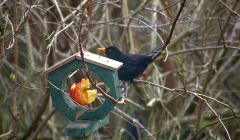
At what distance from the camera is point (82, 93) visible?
7.55 ft

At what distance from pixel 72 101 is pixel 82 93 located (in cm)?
15

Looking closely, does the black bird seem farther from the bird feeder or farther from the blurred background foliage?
the blurred background foliage

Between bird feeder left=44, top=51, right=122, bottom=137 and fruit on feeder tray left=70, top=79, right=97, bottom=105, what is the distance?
0.17 ft

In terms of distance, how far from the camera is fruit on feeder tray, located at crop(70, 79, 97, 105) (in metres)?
2.29

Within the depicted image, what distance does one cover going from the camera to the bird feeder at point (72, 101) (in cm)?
230

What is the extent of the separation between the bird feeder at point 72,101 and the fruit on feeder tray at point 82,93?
0.17 ft

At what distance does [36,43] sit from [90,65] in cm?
258

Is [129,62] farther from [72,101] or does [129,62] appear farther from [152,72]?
[152,72]

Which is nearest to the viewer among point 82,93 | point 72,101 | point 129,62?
point 82,93

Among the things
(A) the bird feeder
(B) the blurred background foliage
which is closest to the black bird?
(A) the bird feeder

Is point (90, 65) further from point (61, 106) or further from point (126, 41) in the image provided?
point (126, 41)

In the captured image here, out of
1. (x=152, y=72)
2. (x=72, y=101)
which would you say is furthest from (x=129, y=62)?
(x=152, y=72)

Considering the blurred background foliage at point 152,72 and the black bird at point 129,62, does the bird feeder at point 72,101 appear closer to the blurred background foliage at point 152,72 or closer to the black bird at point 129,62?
the black bird at point 129,62

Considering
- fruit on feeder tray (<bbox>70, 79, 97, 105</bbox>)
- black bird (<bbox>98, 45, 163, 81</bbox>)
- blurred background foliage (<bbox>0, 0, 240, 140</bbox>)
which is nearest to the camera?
fruit on feeder tray (<bbox>70, 79, 97, 105</bbox>)
